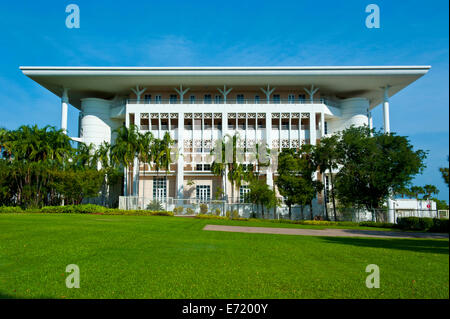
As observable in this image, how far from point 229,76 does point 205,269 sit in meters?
32.1

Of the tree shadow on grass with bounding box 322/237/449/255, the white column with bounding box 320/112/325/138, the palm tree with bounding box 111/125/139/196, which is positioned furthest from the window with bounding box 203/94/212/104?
the tree shadow on grass with bounding box 322/237/449/255

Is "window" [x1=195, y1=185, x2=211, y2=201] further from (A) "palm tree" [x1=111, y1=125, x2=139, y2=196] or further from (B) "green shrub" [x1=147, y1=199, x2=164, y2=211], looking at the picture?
(A) "palm tree" [x1=111, y1=125, x2=139, y2=196]

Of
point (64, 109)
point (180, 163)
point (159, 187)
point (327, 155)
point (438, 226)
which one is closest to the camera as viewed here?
point (438, 226)

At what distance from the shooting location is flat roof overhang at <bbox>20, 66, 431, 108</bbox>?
120ft

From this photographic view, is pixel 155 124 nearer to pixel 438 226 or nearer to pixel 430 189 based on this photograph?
pixel 438 226

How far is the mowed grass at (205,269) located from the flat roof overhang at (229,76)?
28293 mm

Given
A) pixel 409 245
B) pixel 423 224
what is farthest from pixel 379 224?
pixel 409 245

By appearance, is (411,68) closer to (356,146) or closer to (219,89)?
(356,146)

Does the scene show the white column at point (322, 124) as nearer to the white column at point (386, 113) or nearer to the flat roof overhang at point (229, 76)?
the flat roof overhang at point (229, 76)

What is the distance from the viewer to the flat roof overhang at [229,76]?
120ft

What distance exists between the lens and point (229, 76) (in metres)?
37.3

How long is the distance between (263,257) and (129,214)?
2100 centimetres

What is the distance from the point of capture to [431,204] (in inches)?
1781

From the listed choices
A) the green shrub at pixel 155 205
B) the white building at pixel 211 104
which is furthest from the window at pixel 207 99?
the green shrub at pixel 155 205
